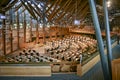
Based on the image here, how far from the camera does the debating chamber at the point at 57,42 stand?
7.82 metres

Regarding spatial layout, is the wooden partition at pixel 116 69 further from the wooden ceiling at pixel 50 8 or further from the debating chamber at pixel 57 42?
the wooden ceiling at pixel 50 8

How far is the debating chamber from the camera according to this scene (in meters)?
7.82

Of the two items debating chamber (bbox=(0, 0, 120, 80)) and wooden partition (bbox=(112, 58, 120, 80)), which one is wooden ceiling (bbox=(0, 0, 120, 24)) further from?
wooden partition (bbox=(112, 58, 120, 80))

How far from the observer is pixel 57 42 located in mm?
24250

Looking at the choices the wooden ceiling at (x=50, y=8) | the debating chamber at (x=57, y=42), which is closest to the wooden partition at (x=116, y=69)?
the debating chamber at (x=57, y=42)

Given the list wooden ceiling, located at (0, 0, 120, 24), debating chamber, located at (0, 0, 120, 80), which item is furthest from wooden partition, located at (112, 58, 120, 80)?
wooden ceiling, located at (0, 0, 120, 24)

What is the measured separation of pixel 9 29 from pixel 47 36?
9.88 m

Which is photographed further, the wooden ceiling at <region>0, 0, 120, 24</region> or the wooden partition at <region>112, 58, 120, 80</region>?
the wooden ceiling at <region>0, 0, 120, 24</region>

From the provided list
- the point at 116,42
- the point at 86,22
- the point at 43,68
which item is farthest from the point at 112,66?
the point at 86,22

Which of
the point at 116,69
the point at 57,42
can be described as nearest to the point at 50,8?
the point at 57,42

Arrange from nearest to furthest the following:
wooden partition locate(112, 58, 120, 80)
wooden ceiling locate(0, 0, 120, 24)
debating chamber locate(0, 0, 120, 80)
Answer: wooden partition locate(112, 58, 120, 80) < debating chamber locate(0, 0, 120, 80) < wooden ceiling locate(0, 0, 120, 24)

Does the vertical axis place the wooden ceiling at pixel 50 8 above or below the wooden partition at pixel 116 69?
above

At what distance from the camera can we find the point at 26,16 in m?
26.8

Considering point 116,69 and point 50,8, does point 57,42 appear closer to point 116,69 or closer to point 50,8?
point 50,8
